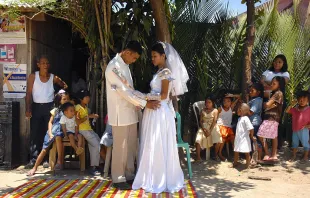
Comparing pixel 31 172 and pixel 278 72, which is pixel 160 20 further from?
pixel 31 172

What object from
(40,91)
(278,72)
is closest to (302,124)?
(278,72)

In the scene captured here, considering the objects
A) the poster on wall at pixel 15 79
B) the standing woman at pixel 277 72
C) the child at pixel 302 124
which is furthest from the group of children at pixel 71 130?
the child at pixel 302 124

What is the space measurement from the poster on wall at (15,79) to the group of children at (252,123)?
3133 millimetres

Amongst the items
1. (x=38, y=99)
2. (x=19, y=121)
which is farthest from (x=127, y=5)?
(x=19, y=121)

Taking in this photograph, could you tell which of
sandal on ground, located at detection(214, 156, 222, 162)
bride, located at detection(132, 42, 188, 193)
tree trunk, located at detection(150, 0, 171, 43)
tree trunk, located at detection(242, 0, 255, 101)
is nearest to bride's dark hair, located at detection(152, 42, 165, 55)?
bride, located at detection(132, 42, 188, 193)

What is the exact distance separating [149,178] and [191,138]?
8.35 ft

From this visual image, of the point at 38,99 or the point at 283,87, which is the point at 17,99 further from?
the point at 283,87

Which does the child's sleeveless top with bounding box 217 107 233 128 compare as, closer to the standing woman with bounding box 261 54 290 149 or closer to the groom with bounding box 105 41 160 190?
the standing woman with bounding box 261 54 290 149

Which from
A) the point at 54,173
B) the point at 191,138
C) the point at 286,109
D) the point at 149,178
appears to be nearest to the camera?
the point at 149,178

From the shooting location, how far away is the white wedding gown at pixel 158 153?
4828 millimetres

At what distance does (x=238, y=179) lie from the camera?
554 cm

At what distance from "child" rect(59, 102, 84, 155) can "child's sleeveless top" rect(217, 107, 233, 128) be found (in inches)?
96.2

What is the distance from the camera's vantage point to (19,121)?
6.20m

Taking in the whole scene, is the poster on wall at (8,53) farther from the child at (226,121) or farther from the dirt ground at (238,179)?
the child at (226,121)
